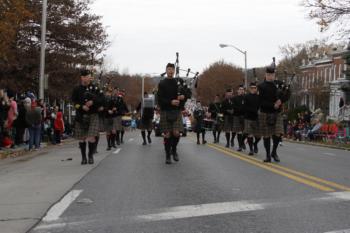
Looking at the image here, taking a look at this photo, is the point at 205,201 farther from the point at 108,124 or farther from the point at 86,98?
the point at 108,124

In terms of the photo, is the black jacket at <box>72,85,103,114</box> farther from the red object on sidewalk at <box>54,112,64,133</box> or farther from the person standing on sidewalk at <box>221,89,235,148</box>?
the red object on sidewalk at <box>54,112,64,133</box>

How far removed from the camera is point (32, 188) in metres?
9.12

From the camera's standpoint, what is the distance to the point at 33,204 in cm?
761

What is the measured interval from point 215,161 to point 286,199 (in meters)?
5.74

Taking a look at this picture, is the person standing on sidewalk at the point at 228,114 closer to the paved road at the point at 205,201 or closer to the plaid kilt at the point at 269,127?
the plaid kilt at the point at 269,127

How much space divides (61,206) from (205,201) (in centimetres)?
186

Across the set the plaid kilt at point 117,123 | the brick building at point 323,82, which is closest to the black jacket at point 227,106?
the plaid kilt at point 117,123

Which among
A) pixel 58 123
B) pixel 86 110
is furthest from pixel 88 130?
pixel 58 123

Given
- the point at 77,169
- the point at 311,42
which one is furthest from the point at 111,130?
the point at 311,42

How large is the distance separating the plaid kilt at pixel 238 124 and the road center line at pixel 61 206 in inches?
421

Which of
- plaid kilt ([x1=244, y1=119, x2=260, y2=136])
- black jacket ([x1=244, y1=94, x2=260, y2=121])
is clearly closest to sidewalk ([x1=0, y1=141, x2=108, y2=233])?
plaid kilt ([x1=244, y1=119, x2=260, y2=136])

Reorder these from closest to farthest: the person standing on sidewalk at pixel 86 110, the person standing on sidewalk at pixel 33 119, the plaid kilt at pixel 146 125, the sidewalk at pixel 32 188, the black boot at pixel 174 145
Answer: the sidewalk at pixel 32 188, the person standing on sidewalk at pixel 86 110, the black boot at pixel 174 145, the person standing on sidewalk at pixel 33 119, the plaid kilt at pixel 146 125

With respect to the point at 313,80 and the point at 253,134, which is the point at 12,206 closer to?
the point at 253,134

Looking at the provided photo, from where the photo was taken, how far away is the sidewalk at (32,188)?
668 cm
